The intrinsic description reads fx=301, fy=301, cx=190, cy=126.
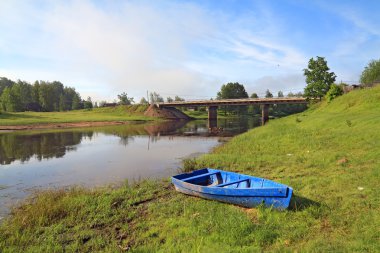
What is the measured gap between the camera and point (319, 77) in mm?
64062

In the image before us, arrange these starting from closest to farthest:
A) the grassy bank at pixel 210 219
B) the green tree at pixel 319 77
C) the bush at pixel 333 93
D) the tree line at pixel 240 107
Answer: the grassy bank at pixel 210 219, the bush at pixel 333 93, the green tree at pixel 319 77, the tree line at pixel 240 107

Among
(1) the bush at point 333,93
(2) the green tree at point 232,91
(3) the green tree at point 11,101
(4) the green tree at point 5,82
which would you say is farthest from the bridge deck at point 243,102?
(4) the green tree at point 5,82

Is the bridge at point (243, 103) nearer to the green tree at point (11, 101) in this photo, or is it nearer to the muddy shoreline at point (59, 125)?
the muddy shoreline at point (59, 125)

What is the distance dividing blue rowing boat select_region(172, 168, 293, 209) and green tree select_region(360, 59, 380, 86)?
3875 inches

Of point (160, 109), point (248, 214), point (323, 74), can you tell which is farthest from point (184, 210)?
point (160, 109)

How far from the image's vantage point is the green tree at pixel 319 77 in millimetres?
63250

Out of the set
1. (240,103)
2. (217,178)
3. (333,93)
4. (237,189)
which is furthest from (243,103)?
(237,189)

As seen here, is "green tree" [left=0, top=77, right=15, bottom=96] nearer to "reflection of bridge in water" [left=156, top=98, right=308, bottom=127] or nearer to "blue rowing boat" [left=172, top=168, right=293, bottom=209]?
"reflection of bridge in water" [left=156, top=98, right=308, bottom=127]

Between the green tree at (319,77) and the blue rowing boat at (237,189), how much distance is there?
55.6 meters

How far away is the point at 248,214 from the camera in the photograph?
34.5 ft

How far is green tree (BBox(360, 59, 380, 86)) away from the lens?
98.7 metres

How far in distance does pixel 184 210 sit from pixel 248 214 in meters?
2.38

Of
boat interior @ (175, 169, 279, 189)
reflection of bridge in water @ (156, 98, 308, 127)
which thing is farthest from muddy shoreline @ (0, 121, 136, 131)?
boat interior @ (175, 169, 279, 189)

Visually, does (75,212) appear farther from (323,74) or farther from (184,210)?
(323,74)
